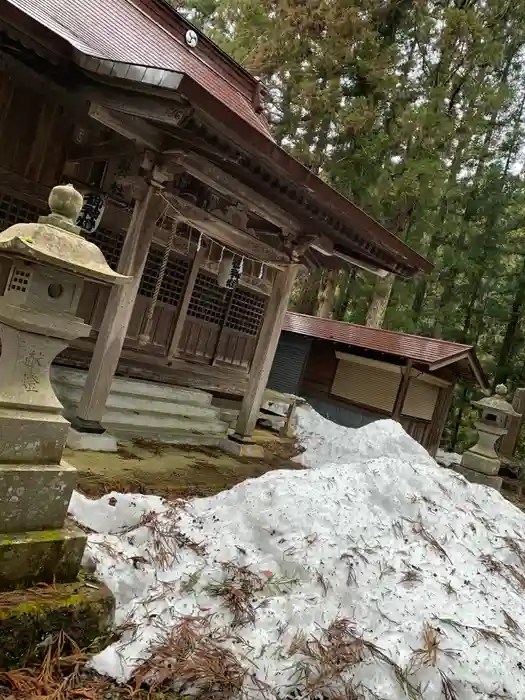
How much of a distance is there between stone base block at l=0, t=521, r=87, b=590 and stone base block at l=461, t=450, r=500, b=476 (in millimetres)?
12064

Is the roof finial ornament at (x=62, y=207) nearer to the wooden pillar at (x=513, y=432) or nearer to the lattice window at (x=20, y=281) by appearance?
the lattice window at (x=20, y=281)

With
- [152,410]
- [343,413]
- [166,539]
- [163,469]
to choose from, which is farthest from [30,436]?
[343,413]

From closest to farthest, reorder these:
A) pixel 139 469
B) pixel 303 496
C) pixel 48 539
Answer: pixel 48 539
pixel 303 496
pixel 139 469

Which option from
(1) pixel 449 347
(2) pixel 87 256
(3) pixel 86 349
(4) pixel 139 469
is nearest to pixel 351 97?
(1) pixel 449 347

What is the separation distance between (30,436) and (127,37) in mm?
6300

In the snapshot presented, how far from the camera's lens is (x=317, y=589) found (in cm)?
357

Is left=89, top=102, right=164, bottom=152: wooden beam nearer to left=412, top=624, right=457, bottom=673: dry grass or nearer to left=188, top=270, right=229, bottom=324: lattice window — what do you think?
left=188, top=270, right=229, bottom=324: lattice window

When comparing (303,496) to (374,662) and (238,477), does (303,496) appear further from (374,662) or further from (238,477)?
(238,477)

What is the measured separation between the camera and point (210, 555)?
149 inches

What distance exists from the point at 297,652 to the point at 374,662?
1.47ft

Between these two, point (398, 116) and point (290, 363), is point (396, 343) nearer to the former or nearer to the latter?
point (290, 363)

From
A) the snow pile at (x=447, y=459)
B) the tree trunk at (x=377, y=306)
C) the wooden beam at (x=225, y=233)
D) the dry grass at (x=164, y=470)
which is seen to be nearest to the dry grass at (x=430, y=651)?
the dry grass at (x=164, y=470)

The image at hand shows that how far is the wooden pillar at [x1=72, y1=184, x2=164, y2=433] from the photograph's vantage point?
5.93 metres

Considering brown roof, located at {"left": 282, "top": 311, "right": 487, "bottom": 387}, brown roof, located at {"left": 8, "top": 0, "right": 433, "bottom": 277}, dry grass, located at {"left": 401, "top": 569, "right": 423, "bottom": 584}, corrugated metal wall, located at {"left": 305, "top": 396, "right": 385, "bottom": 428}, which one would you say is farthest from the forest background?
dry grass, located at {"left": 401, "top": 569, "right": 423, "bottom": 584}
